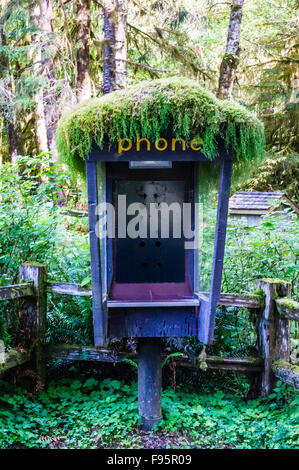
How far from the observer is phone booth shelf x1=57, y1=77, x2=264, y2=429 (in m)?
2.78

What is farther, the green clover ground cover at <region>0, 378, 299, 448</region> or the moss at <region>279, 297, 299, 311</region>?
the moss at <region>279, 297, 299, 311</region>

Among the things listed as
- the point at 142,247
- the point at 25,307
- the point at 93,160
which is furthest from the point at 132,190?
the point at 25,307

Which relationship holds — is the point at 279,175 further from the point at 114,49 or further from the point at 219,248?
the point at 219,248

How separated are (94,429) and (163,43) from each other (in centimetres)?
844

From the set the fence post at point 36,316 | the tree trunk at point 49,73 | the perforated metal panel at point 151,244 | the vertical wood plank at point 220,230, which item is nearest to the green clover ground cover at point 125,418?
the fence post at point 36,316

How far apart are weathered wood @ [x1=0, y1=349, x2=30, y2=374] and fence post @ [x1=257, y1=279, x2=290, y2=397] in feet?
7.90

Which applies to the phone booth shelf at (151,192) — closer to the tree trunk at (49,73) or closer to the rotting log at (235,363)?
the rotting log at (235,363)

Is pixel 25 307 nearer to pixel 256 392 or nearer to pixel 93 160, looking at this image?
pixel 93 160

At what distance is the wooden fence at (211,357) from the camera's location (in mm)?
4008

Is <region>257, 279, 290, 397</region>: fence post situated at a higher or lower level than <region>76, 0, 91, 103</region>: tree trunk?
lower

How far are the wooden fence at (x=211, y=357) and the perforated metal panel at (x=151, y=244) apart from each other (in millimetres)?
624

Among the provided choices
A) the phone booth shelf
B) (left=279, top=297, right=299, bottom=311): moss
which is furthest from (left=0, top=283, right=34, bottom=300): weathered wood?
(left=279, top=297, right=299, bottom=311): moss

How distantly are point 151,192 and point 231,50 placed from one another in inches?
227

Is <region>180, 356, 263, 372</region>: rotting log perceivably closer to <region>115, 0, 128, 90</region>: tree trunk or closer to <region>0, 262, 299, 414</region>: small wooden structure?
<region>0, 262, 299, 414</region>: small wooden structure
